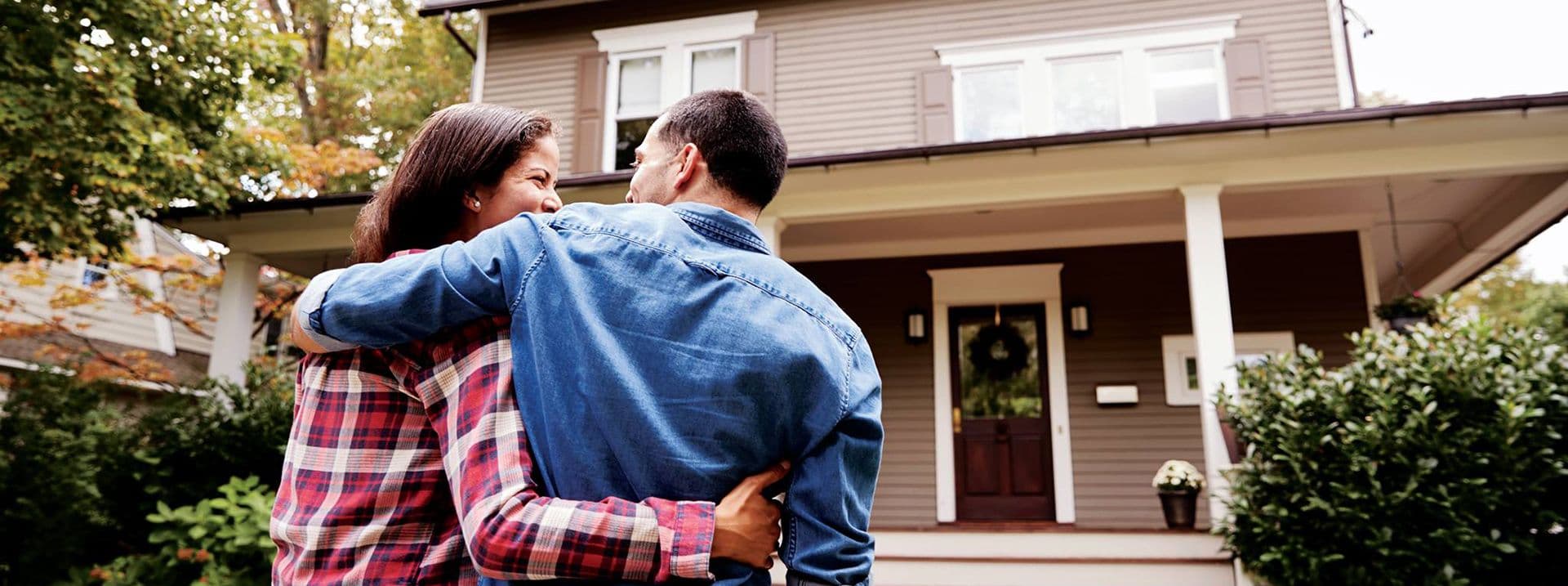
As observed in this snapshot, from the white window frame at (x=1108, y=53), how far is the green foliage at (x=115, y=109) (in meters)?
6.28

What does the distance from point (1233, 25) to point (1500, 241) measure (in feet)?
9.77

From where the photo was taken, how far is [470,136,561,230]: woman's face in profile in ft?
4.90

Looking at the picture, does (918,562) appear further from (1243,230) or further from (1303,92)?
(1303,92)

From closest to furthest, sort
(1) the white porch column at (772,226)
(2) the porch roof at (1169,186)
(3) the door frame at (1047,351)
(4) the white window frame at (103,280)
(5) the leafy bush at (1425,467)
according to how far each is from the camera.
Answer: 1. (5) the leafy bush at (1425,467)
2. (2) the porch roof at (1169,186)
3. (1) the white porch column at (772,226)
4. (3) the door frame at (1047,351)
5. (4) the white window frame at (103,280)

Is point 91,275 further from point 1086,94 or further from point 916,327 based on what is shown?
point 1086,94

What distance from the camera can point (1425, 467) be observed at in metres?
4.66

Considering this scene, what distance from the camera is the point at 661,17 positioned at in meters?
9.91

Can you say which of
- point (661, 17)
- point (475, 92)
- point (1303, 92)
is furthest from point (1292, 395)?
point (475, 92)

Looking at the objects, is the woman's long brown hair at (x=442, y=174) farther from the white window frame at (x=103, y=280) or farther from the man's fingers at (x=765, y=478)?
the white window frame at (x=103, y=280)

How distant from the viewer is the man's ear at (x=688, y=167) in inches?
55.3

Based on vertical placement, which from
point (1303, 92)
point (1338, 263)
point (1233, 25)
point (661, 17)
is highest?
point (661, 17)

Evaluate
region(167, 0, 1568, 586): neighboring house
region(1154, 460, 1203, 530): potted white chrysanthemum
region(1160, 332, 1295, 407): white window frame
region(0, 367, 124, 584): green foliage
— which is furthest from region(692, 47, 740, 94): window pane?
region(0, 367, 124, 584): green foliage

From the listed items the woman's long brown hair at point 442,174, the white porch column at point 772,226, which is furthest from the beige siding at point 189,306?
the woman's long brown hair at point 442,174

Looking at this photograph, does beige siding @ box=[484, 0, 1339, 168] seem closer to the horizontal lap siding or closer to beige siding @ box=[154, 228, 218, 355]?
the horizontal lap siding
